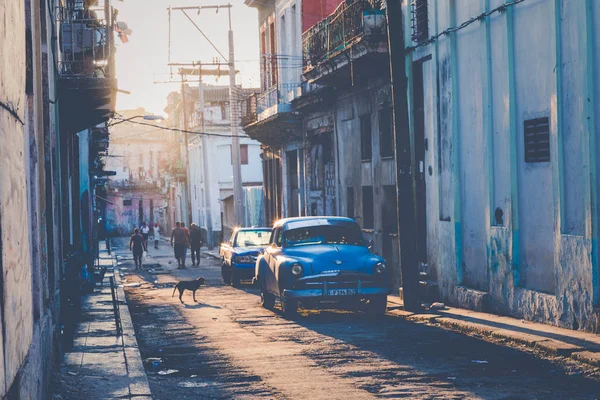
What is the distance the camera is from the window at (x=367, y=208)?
78.4 feet

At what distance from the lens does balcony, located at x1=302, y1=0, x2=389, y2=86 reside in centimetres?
2016

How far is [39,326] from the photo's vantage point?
8195 millimetres

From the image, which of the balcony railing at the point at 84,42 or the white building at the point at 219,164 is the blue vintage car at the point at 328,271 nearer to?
the balcony railing at the point at 84,42

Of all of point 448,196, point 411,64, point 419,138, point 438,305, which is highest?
point 411,64

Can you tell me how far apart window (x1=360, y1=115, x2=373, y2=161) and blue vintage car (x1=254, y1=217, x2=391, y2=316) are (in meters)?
6.65

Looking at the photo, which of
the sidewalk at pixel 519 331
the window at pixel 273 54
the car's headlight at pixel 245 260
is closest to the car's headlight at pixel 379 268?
the sidewalk at pixel 519 331

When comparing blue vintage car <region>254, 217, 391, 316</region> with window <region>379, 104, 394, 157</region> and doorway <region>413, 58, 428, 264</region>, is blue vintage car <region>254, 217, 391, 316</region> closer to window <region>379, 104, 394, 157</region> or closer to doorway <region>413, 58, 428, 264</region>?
doorway <region>413, 58, 428, 264</region>

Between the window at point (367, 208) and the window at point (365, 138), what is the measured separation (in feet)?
2.71

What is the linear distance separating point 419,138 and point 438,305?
4.33 metres

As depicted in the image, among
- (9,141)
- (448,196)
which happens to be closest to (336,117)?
(448,196)

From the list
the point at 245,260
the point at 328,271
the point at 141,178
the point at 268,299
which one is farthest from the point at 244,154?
the point at 328,271

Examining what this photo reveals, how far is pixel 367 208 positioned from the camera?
24.1 m

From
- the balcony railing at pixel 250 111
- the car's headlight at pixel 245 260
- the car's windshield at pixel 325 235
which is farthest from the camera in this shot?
the balcony railing at pixel 250 111

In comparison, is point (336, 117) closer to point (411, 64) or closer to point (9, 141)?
Answer: point (411, 64)
